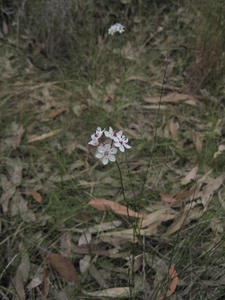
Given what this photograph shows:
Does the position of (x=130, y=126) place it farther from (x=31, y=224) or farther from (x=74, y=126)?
(x=31, y=224)

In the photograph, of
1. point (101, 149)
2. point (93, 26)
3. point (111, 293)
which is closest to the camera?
point (101, 149)

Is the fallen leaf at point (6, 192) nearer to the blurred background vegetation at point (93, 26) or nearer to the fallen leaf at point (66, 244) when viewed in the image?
the fallen leaf at point (66, 244)

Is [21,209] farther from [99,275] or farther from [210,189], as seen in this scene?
[210,189]

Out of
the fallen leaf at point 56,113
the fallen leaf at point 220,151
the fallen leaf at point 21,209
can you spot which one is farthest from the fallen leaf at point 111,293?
the fallen leaf at point 56,113

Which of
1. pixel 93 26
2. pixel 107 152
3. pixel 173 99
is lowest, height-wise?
pixel 173 99

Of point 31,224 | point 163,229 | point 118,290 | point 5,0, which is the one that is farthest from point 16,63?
point 118,290

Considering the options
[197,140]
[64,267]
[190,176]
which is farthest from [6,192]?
[197,140]
